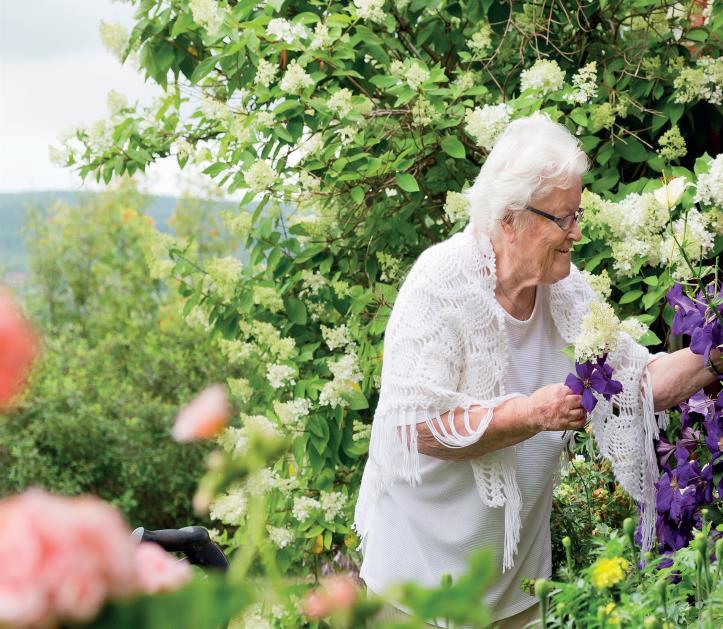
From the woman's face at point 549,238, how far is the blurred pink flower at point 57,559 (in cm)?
157

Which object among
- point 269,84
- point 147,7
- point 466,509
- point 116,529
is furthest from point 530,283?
point 147,7

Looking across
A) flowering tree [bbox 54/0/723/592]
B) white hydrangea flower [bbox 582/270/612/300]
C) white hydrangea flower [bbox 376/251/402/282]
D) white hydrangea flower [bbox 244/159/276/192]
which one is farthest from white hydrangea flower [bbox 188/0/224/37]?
white hydrangea flower [bbox 582/270/612/300]

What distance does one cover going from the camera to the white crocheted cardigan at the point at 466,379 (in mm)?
1938

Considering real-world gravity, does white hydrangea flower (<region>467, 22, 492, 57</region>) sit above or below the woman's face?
above

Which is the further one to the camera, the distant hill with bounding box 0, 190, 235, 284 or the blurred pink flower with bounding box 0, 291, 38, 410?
the distant hill with bounding box 0, 190, 235, 284

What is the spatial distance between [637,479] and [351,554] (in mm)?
1625

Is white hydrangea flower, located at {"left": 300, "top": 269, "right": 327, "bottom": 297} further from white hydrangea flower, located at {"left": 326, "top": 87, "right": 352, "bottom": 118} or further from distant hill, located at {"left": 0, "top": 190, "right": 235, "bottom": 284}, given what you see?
distant hill, located at {"left": 0, "top": 190, "right": 235, "bottom": 284}

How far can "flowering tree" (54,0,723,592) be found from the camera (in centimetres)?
293

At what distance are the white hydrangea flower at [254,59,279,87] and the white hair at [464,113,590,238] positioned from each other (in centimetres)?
113

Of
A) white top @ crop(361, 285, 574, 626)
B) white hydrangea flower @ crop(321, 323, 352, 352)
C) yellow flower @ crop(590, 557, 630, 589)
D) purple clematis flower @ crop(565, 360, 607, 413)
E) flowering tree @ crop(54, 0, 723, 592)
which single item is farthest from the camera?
white hydrangea flower @ crop(321, 323, 352, 352)

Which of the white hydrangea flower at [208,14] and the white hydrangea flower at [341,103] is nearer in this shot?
the white hydrangea flower at [341,103]

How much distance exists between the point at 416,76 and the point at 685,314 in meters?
1.31

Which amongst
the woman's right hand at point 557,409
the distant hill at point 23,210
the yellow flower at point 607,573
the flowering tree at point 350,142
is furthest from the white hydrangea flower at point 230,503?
the distant hill at point 23,210

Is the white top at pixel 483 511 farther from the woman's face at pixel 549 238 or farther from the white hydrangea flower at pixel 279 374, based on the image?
the white hydrangea flower at pixel 279 374
